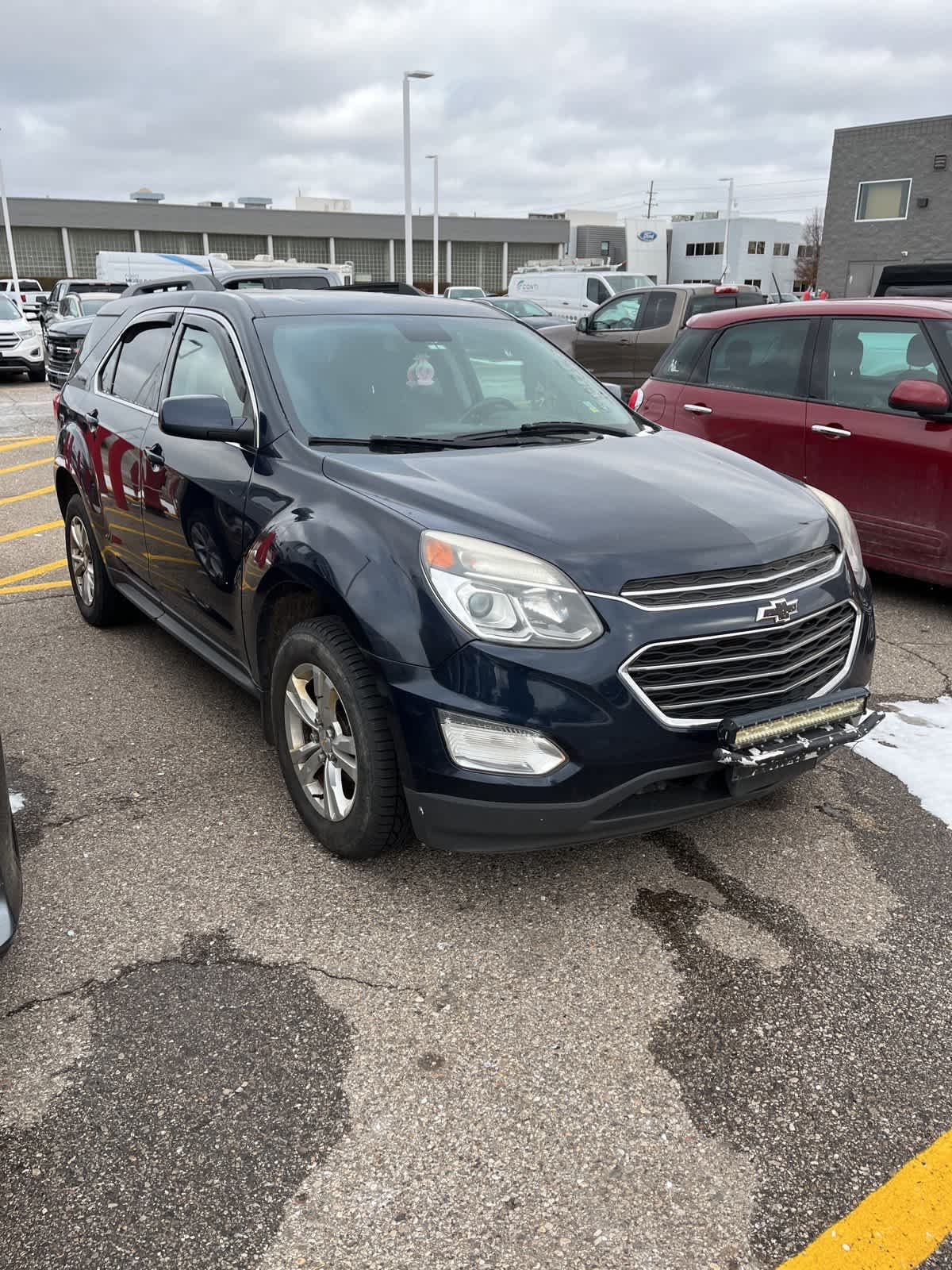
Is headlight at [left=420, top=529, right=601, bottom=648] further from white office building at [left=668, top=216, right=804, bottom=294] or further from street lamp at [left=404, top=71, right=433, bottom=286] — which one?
white office building at [left=668, top=216, right=804, bottom=294]

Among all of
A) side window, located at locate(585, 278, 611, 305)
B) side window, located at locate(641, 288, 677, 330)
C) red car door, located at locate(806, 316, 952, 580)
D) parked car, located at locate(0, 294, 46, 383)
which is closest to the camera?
red car door, located at locate(806, 316, 952, 580)

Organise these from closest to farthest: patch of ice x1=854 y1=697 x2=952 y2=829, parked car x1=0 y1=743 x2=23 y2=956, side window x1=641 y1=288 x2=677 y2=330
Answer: parked car x1=0 y1=743 x2=23 y2=956
patch of ice x1=854 y1=697 x2=952 y2=829
side window x1=641 y1=288 x2=677 y2=330

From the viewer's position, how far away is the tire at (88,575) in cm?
532

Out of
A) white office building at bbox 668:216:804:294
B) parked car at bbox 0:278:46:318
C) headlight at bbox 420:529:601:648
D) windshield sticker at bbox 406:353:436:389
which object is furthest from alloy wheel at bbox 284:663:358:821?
white office building at bbox 668:216:804:294

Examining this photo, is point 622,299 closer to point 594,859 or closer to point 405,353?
point 405,353

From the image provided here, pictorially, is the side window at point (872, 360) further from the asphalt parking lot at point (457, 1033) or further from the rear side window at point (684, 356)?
the asphalt parking lot at point (457, 1033)

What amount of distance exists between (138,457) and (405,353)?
1.31 metres

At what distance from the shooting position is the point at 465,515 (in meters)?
2.93

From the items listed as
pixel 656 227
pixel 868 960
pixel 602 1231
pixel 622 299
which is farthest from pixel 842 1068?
pixel 656 227

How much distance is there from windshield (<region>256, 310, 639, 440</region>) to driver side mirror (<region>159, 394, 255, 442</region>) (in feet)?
0.63

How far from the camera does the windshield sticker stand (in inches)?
152

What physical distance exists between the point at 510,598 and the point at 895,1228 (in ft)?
5.34

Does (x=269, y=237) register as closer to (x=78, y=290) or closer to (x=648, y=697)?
(x=78, y=290)

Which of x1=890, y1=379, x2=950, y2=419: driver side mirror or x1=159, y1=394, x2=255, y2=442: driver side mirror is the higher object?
x1=159, y1=394, x2=255, y2=442: driver side mirror
